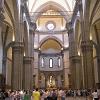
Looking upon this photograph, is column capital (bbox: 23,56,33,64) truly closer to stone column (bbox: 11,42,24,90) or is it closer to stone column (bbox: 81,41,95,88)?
stone column (bbox: 11,42,24,90)

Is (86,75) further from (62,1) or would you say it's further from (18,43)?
(62,1)

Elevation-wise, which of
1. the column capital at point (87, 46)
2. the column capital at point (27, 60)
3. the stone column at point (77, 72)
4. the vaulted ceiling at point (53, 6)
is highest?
the vaulted ceiling at point (53, 6)

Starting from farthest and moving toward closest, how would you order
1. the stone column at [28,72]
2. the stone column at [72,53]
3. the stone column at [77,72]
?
the stone column at [72,53] → the stone column at [28,72] → the stone column at [77,72]

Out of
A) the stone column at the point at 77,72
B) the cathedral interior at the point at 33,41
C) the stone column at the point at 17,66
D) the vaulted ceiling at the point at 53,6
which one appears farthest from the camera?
the vaulted ceiling at the point at 53,6

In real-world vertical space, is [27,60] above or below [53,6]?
below

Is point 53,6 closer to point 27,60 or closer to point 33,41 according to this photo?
point 33,41

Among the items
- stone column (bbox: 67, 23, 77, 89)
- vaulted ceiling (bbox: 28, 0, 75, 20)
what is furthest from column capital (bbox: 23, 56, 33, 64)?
vaulted ceiling (bbox: 28, 0, 75, 20)

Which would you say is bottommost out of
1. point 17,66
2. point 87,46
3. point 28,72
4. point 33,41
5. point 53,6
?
point 28,72

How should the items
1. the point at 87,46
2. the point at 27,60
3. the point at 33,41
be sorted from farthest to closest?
the point at 33,41, the point at 27,60, the point at 87,46

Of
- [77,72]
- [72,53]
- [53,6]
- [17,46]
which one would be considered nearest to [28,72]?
[77,72]

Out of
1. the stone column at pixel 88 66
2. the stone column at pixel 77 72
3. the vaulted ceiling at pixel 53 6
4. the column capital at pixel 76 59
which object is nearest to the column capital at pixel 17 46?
the stone column at pixel 88 66

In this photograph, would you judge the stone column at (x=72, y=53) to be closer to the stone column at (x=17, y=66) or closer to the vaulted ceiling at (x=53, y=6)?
the vaulted ceiling at (x=53, y=6)

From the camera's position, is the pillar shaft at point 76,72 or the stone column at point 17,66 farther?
the pillar shaft at point 76,72

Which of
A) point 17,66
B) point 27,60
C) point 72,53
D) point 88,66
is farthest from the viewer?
point 72,53
